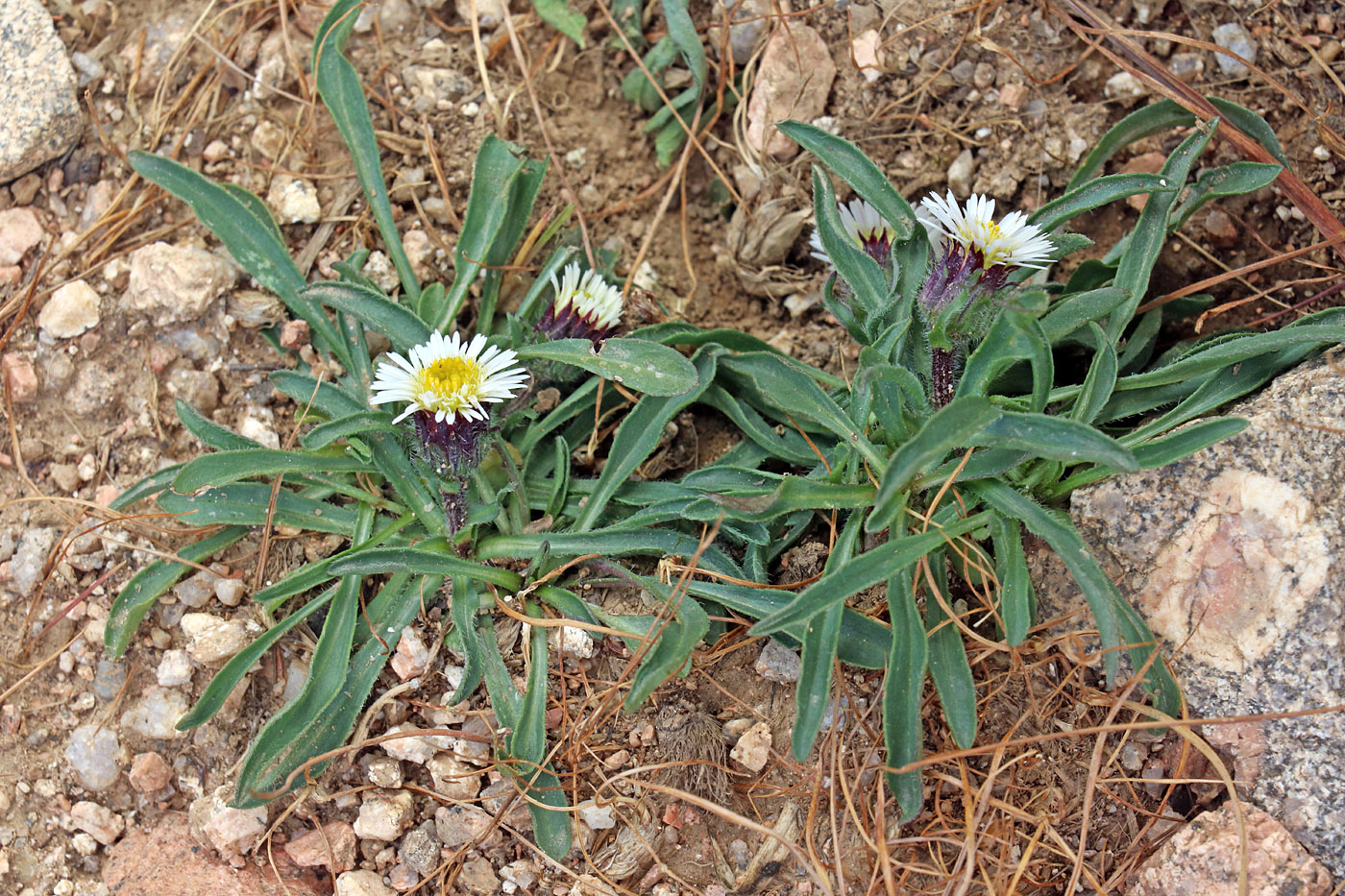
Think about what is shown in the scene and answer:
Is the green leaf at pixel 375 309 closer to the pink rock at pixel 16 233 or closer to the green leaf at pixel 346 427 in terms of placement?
the green leaf at pixel 346 427

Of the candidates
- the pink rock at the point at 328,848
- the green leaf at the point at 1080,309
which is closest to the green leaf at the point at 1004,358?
the green leaf at the point at 1080,309

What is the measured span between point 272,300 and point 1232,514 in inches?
80.3

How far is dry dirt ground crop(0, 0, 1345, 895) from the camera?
1728 mm

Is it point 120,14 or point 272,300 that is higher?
point 120,14

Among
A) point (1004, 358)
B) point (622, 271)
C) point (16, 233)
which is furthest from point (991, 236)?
point (16, 233)

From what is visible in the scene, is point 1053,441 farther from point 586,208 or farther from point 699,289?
point 586,208

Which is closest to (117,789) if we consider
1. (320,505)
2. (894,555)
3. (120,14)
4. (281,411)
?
(320,505)

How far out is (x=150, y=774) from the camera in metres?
1.89

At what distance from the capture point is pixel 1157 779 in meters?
1.61

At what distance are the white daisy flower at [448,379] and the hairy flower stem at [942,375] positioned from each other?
78 centimetres

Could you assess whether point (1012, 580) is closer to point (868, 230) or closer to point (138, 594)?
point (868, 230)

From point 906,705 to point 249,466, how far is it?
130cm

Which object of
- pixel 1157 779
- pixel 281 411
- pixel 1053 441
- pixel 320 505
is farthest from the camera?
pixel 281 411

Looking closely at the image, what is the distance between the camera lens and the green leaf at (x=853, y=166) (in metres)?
1.89
